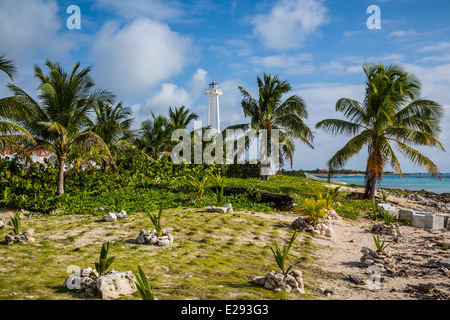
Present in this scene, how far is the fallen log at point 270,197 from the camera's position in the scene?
11945 millimetres

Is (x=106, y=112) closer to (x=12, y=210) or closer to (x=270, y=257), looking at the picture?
(x=12, y=210)

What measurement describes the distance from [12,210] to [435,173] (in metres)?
16.2

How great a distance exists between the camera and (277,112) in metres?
19.7

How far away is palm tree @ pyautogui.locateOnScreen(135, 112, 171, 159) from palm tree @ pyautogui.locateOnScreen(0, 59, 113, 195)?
30.5 ft

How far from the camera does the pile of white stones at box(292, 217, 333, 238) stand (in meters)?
8.87

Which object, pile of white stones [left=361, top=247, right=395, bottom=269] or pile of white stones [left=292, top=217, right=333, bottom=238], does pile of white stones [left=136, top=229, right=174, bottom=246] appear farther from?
pile of white stones [left=361, top=247, right=395, bottom=269]

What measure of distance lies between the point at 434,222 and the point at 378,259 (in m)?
5.53

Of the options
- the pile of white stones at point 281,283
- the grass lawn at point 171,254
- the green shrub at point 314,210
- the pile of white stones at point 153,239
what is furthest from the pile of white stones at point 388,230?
the pile of white stones at point 153,239

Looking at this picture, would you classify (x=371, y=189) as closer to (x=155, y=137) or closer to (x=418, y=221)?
(x=418, y=221)

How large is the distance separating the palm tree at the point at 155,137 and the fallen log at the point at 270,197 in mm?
9958

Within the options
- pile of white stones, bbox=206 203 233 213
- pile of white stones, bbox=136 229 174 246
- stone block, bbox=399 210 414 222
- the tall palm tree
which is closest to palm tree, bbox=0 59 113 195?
the tall palm tree

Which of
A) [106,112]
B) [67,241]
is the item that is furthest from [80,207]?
[106,112]

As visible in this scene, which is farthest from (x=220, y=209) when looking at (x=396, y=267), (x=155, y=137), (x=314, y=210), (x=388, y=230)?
(x=155, y=137)

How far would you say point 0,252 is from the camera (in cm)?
593
